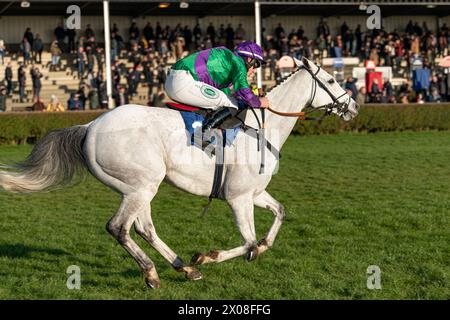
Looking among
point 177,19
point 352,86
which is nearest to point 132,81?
point 352,86

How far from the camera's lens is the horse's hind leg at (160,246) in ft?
20.8

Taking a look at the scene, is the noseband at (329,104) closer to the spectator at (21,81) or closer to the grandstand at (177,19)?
the grandstand at (177,19)

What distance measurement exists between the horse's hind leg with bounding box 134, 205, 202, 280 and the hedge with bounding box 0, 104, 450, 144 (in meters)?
14.7

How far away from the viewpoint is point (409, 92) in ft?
99.1

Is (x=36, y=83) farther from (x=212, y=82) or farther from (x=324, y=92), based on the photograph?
(x=212, y=82)

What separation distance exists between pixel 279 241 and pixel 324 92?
167cm

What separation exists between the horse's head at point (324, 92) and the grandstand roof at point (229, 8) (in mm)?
20963

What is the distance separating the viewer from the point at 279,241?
8.02m

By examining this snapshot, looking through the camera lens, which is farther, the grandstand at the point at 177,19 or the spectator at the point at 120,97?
the grandstand at the point at 177,19

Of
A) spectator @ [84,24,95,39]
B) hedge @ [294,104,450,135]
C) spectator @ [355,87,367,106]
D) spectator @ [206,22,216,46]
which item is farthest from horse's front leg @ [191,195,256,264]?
spectator @ [206,22,216,46]

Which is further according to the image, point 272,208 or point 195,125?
point 272,208

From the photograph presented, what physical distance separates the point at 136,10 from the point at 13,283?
2763 cm

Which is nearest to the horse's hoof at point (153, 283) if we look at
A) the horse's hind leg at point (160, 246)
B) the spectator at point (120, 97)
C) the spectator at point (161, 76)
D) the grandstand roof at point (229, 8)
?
the horse's hind leg at point (160, 246)

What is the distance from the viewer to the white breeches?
6.54m
